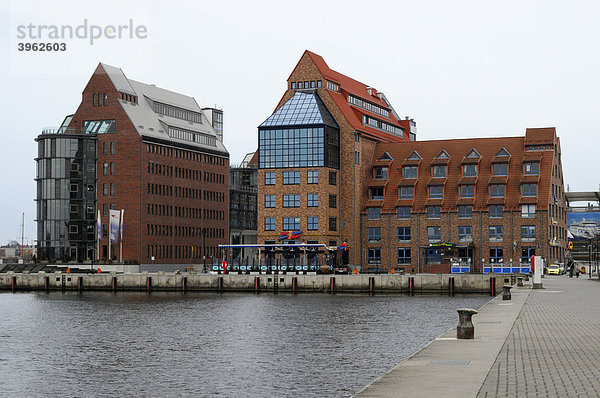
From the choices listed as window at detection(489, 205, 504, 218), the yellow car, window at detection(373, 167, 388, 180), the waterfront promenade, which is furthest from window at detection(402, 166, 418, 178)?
the waterfront promenade

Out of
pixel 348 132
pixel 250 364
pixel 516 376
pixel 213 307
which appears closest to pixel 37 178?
pixel 348 132

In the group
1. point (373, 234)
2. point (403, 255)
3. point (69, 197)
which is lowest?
point (403, 255)

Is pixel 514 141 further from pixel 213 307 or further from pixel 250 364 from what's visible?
pixel 250 364

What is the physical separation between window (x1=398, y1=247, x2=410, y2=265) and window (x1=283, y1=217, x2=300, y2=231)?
55.6 ft

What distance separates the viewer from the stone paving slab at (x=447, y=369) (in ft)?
72.9

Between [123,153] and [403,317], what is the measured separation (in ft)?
339

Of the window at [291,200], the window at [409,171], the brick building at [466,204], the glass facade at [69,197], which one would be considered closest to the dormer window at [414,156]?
the brick building at [466,204]

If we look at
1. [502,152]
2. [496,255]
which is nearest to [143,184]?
[502,152]

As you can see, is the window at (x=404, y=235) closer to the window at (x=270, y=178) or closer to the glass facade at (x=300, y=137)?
the glass facade at (x=300, y=137)

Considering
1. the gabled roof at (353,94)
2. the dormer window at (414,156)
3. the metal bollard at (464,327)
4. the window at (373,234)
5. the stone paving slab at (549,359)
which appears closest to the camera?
the stone paving slab at (549,359)

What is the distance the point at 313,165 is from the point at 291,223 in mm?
9883

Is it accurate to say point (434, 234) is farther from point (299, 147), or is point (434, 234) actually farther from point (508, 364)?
point (508, 364)

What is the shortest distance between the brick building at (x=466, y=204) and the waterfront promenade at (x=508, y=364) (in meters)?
95.1

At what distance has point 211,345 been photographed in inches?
1909
